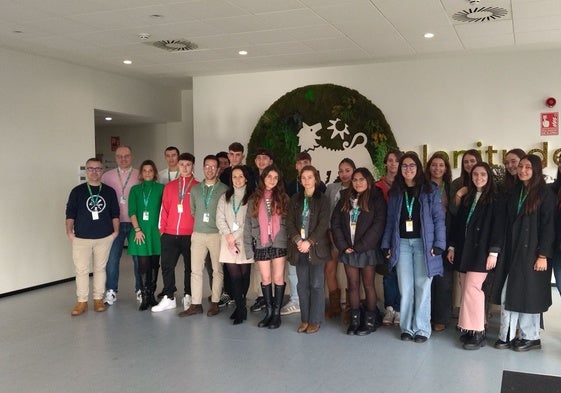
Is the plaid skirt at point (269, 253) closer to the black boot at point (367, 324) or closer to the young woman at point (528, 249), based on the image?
the black boot at point (367, 324)

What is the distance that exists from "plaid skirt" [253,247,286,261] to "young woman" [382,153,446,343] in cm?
92

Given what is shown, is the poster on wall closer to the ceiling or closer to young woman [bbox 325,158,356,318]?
the ceiling

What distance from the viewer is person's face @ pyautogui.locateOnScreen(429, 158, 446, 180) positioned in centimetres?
459

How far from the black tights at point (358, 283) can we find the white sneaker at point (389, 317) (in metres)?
0.35

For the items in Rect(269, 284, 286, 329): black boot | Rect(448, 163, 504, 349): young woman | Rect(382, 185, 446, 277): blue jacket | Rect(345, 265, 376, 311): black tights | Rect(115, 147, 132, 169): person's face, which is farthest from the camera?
Rect(115, 147, 132, 169): person's face

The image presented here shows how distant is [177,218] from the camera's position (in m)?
5.19

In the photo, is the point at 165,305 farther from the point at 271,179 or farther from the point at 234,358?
the point at 271,179

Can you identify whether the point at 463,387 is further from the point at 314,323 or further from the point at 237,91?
the point at 237,91

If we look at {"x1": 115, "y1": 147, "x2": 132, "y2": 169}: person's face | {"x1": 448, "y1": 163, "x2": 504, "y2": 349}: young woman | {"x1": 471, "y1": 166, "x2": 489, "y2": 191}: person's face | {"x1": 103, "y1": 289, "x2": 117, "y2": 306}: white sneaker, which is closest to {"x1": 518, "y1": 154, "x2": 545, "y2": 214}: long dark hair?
{"x1": 448, "y1": 163, "x2": 504, "y2": 349}: young woman

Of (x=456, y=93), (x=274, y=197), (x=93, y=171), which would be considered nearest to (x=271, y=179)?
(x=274, y=197)

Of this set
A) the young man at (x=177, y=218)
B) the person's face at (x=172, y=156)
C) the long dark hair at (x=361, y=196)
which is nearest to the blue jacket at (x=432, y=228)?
the long dark hair at (x=361, y=196)

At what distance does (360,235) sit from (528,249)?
4.22 ft

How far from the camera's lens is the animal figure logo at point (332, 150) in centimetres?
746

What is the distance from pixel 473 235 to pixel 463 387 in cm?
121
